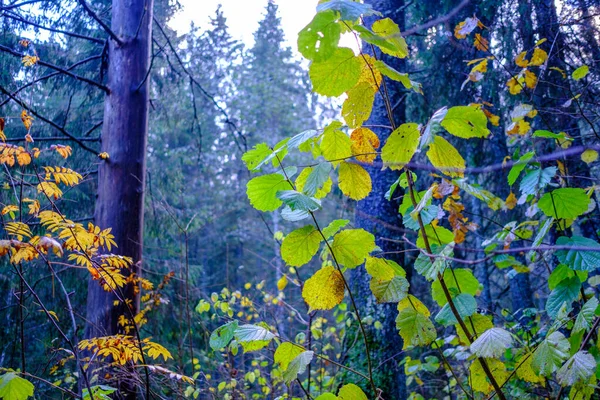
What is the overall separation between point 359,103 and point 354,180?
19 centimetres

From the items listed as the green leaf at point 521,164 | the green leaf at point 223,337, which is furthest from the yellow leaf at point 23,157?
the green leaf at point 521,164

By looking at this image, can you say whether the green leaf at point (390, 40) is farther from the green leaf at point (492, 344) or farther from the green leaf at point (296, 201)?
the green leaf at point (492, 344)

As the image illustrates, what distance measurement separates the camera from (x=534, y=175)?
4.42ft

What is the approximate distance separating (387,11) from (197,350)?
288 inches

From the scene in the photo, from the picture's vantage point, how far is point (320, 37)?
923 mm

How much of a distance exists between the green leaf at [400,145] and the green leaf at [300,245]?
25cm

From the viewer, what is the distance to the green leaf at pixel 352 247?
1103 millimetres

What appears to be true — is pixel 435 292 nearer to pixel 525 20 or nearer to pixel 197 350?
pixel 525 20

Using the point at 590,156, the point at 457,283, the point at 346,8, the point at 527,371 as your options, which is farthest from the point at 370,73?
the point at 590,156

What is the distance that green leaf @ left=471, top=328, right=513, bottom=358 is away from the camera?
0.99 metres

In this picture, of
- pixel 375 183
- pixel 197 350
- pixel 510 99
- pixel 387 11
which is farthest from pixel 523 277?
pixel 197 350

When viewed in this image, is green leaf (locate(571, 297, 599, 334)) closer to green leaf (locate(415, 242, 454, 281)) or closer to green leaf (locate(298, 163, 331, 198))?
green leaf (locate(415, 242, 454, 281))

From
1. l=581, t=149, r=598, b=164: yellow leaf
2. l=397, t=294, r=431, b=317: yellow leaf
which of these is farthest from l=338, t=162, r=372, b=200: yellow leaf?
l=581, t=149, r=598, b=164: yellow leaf

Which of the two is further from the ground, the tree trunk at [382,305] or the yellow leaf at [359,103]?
the yellow leaf at [359,103]
